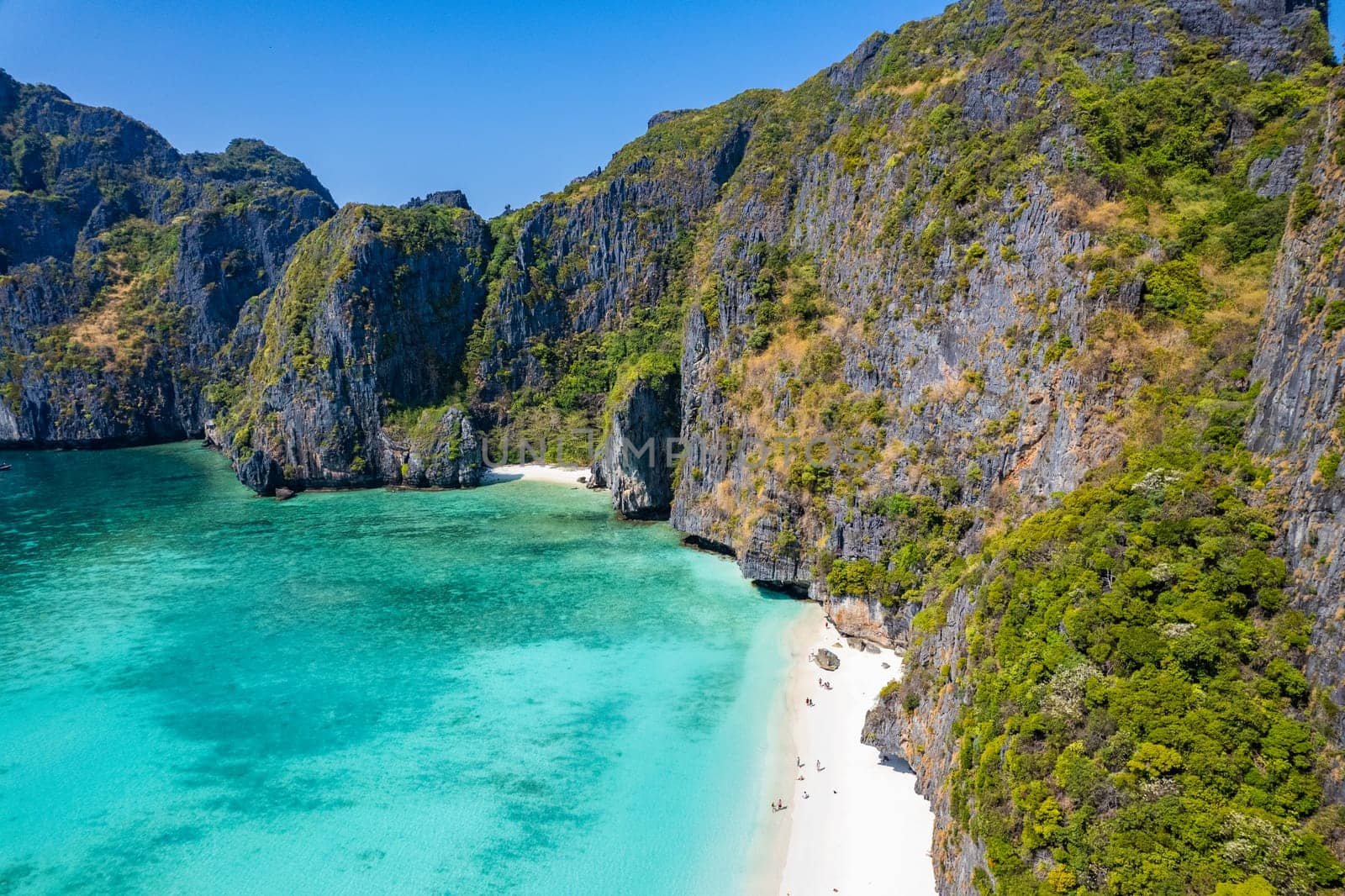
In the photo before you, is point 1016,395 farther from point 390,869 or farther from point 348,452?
point 348,452

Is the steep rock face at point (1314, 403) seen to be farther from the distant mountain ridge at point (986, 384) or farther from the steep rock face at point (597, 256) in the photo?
the steep rock face at point (597, 256)

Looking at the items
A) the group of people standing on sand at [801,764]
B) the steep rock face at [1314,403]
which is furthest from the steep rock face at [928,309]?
the steep rock face at [1314,403]

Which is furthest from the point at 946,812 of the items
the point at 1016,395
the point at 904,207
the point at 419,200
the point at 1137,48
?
the point at 419,200

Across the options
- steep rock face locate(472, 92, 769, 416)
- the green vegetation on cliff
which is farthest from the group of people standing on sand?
steep rock face locate(472, 92, 769, 416)

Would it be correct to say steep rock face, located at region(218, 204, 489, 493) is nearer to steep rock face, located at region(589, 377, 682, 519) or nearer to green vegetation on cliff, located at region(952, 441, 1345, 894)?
steep rock face, located at region(589, 377, 682, 519)

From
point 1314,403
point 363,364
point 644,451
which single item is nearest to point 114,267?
point 363,364

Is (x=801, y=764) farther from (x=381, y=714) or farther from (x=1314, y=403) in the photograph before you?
(x=1314, y=403)
